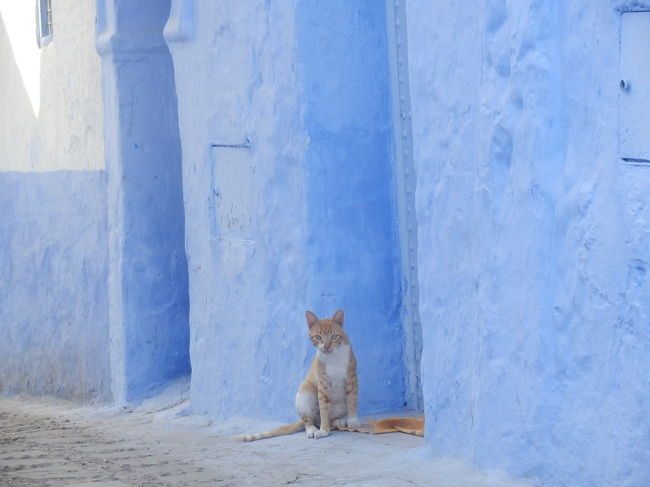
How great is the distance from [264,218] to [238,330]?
88cm

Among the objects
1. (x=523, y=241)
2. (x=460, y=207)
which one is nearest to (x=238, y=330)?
(x=460, y=207)

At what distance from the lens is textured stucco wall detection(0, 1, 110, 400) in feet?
36.3

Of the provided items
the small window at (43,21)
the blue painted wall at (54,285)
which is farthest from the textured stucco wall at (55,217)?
the small window at (43,21)

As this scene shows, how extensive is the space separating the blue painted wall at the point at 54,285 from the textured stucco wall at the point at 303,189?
277 centimetres

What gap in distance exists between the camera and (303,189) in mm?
7609

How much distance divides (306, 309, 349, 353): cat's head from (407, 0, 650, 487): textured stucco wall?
0.88m

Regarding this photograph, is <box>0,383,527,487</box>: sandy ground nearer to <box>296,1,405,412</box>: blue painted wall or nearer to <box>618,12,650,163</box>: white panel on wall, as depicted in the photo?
<box>296,1,405,412</box>: blue painted wall

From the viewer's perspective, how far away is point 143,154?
10320mm

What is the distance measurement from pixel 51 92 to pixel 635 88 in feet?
25.7

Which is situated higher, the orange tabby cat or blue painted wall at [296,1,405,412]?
blue painted wall at [296,1,405,412]

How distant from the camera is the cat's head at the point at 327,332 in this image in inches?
286

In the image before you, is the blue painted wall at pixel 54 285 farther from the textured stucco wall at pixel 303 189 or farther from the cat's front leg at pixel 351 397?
the cat's front leg at pixel 351 397

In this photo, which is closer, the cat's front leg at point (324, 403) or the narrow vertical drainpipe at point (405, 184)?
the cat's front leg at point (324, 403)

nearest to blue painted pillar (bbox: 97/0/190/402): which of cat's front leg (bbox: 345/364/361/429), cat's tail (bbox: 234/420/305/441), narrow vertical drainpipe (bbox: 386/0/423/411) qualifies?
cat's tail (bbox: 234/420/305/441)
